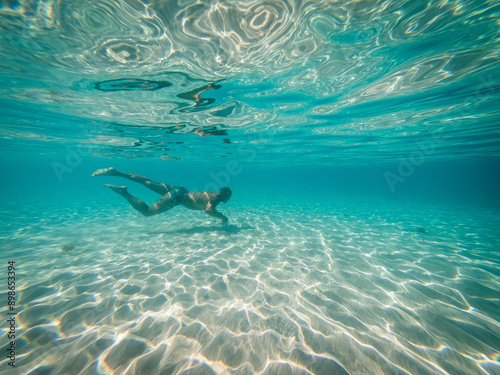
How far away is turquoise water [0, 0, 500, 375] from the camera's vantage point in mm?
3354

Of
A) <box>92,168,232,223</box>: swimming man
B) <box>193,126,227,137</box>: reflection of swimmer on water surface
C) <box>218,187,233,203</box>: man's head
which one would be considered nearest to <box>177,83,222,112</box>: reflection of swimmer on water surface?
<box>193,126,227,137</box>: reflection of swimmer on water surface

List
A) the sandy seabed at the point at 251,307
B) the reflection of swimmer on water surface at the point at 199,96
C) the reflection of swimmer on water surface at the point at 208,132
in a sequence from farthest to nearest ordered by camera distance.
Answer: the reflection of swimmer on water surface at the point at 208,132
the reflection of swimmer on water surface at the point at 199,96
the sandy seabed at the point at 251,307

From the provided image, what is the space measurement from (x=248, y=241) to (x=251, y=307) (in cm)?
434

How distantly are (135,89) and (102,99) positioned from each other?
2.64 meters

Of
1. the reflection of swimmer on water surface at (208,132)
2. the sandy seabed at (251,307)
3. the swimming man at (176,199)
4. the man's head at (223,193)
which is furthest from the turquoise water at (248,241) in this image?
the reflection of swimmer on water surface at (208,132)

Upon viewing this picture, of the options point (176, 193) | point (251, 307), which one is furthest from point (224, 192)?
point (251, 307)

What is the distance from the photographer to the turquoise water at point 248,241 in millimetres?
3354

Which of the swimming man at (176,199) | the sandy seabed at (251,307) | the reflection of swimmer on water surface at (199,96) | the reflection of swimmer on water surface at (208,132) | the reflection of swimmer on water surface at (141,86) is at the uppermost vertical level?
the reflection of swimmer on water surface at (141,86)

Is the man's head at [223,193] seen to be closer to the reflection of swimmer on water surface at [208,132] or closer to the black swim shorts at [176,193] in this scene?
the black swim shorts at [176,193]

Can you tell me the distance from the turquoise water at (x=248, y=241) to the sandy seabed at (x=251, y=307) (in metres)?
0.04

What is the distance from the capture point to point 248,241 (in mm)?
8688

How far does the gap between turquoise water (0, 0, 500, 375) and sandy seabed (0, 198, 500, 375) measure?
4 cm

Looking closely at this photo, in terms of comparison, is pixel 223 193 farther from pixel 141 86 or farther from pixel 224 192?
pixel 141 86

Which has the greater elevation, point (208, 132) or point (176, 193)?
point (208, 132)
